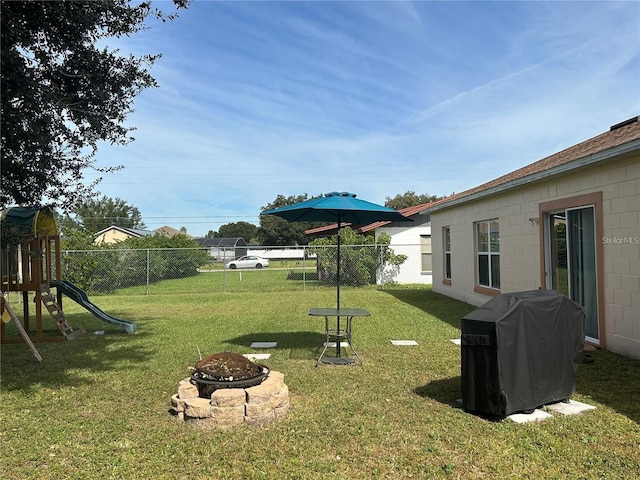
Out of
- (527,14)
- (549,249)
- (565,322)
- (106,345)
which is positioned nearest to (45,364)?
(106,345)

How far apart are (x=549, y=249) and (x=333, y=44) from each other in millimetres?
7320

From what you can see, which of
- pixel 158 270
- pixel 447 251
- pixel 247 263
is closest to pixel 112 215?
pixel 247 263

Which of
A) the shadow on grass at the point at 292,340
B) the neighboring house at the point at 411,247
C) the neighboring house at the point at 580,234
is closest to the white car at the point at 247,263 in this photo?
the neighboring house at the point at 411,247

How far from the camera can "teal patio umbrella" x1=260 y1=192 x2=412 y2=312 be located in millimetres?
5703

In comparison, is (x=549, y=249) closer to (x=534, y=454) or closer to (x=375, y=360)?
(x=375, y=360)

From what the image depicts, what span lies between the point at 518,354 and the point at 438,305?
7.80 m

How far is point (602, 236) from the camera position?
6.01m

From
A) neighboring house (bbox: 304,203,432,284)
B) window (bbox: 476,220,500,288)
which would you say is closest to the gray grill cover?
window (bbox: 476,220,500,288)

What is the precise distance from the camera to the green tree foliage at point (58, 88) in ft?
15.7

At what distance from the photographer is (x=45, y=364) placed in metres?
6.12

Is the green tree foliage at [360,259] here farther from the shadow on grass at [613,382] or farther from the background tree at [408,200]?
the background tree at [408,200]

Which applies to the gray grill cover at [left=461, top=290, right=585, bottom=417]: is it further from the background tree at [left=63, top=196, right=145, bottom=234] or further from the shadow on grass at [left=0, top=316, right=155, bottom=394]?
the background tree at [left=63, top=196, right=145, bottom=234]

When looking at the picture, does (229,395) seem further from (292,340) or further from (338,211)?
(292,340)

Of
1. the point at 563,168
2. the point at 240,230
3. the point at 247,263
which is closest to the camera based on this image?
the point at 563,168
